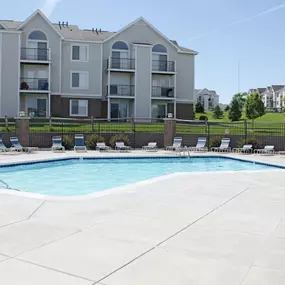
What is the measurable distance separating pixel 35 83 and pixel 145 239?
31.1m

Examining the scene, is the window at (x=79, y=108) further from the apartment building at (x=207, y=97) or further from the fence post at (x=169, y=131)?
the apartment building at (x=207, y=97)

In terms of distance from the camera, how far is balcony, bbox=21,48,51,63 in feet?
110

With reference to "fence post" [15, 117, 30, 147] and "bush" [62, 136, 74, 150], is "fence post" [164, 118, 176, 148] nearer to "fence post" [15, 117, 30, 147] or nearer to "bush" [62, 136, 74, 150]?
"bush" [62, 136, 74, 150]

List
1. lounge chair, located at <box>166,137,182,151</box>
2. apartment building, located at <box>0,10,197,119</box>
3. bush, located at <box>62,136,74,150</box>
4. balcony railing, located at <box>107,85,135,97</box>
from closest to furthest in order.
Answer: lounge chair, located at <box>166,137,182,151</box>, bush, located at <box>62,136,74,150</box>, apartment building, located at <box>0,10,197,119</box>, balcony railing, located at <box>107,85,135,97</box>

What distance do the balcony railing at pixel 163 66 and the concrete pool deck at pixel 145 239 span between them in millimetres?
29184

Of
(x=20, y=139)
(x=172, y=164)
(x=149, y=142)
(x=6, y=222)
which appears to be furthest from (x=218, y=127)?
(x=6, y=222)

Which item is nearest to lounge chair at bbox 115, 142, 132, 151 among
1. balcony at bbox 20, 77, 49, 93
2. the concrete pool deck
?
the concrete pool deck

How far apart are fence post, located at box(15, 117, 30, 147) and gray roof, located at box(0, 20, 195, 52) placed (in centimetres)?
1472

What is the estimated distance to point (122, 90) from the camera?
1417 inches

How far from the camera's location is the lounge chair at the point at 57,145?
2112 centimetres

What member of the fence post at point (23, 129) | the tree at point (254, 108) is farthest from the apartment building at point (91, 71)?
the tree at point (254, 108)

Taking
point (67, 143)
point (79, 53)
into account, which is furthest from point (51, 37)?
point (67, 143)

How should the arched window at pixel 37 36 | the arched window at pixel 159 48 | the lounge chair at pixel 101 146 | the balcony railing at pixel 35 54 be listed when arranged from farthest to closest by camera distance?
the arched window at pixel 159 48 → the arched window at pixel 37 36 → the balcony railing at pixel 35 54 → the lounge chair at pixel 101 146

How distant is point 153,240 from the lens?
17.2 ft
